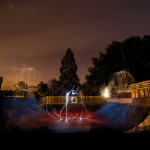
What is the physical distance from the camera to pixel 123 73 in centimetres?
4319

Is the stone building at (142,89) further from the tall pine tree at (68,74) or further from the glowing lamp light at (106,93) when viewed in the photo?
the tall pine tree at (68,74)

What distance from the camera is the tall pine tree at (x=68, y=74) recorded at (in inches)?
2751

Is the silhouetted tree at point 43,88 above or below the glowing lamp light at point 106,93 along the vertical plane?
above

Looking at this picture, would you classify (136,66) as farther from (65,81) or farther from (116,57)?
(65,81)

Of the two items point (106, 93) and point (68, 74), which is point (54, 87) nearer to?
point (68, 74)

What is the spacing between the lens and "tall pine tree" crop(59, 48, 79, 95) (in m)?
69.9

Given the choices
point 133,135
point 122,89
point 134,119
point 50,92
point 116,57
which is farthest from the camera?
point 50,92

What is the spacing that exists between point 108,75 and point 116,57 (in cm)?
384

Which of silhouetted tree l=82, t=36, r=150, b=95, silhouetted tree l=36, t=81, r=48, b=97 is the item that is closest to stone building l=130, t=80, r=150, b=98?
silhouetted tree l=82, t=36, r=150, b=95

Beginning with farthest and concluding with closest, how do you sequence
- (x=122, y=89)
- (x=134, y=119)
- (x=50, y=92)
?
(x=50, y=92)
(x=122, y=89)
(x=134, y=119)

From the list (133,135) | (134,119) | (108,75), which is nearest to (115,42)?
(108,75)

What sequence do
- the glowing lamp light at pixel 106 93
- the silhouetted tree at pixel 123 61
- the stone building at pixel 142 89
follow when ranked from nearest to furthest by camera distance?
the stone building at pixel 142 89
the silhouetted tree at pixel 123 61
the glowing lamp light at pixel 106 93

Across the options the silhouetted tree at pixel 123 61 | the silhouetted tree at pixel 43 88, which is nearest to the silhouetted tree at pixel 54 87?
the silhouetted tree at pixel 43 88

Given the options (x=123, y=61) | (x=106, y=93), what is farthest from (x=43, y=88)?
(x=123, y=61)
